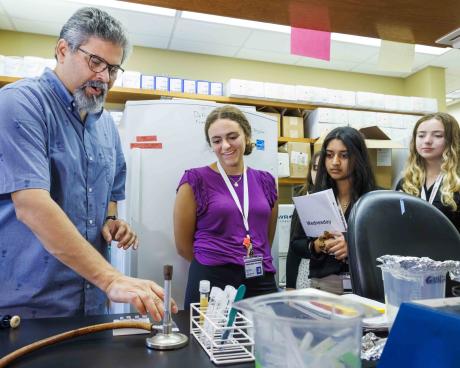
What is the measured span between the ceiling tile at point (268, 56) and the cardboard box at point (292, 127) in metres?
0.76

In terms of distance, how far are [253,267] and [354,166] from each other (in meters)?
0.68

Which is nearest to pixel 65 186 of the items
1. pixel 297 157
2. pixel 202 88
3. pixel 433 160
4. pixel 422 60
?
pixel 433 160

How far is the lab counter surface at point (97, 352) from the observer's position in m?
0.58

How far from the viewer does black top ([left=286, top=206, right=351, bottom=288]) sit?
1634 millimetres

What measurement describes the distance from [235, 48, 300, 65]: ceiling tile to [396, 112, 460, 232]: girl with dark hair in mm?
2300

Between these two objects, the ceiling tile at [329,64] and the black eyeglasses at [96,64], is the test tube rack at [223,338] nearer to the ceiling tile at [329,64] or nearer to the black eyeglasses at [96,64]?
the black eyeglasses at [96,64]

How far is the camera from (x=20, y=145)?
92cm

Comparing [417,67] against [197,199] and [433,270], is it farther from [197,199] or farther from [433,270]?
[433,270]

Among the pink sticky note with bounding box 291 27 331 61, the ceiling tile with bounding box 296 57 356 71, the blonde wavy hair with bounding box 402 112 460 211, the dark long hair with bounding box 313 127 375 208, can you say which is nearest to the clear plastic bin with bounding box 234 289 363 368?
the pink sticky note with bounding box 291 27 331 61

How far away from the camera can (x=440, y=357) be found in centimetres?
40

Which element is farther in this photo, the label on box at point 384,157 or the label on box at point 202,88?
the label on box at point 202,88

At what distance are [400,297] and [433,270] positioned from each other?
3.0 inches

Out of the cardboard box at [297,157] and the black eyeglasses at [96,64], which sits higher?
the black eyeglasses at [96,64]

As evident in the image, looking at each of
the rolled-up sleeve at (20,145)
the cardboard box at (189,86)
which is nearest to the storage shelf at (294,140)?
the cardboard box at (189,86)
